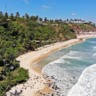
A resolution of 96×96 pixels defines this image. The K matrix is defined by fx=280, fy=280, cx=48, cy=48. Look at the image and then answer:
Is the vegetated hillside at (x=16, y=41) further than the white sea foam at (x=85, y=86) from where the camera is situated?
Yes

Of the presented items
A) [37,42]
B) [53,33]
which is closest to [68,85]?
[37,42]

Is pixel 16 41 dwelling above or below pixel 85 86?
above

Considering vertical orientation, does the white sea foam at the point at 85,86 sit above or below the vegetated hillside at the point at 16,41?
below

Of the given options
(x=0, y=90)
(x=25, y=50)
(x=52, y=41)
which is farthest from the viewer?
(x=52, y=41)

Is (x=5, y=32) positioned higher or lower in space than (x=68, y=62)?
higher

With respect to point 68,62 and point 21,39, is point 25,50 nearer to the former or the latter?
point 21,39

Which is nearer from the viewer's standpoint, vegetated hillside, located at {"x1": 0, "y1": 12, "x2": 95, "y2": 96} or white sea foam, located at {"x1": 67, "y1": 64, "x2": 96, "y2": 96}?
white sea foam, located at {"x1": 67, "y1": 64, "x2": 96, "y2": 96}

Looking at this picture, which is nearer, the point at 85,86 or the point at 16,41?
the point at 85,86

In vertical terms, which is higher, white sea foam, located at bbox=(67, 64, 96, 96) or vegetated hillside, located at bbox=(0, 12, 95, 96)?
vegetated hillside, located at bbox=(0, 12, 95, 96)
